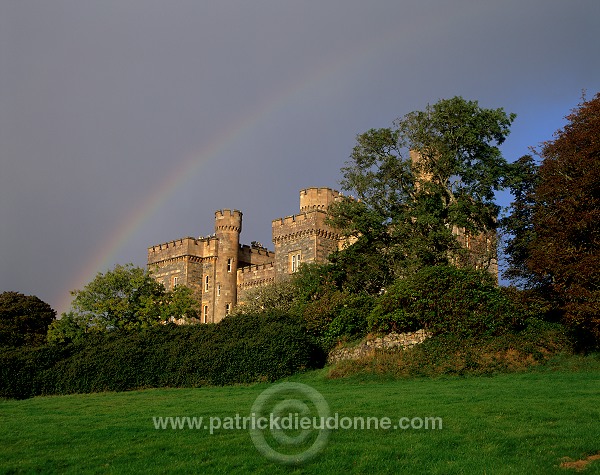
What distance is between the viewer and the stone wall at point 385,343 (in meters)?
28.9

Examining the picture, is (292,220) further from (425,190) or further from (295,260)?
(425,190)

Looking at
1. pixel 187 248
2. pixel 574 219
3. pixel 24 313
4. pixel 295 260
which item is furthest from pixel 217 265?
pixel 574 219

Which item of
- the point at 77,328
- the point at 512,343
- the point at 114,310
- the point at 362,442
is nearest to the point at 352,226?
the point at 512,343

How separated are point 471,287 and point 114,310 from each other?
24.1 meters

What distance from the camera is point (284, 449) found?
504 inches

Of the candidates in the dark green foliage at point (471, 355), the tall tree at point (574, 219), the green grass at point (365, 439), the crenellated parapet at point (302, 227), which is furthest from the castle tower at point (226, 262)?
the green grass at point (365, 439)

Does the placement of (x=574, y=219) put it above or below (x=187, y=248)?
below

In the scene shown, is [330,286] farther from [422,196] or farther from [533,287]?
[533,287]

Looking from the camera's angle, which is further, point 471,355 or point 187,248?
point 187,248

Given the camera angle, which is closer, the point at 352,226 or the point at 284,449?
the point at 284,449

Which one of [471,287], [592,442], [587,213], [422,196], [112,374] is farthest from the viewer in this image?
[422,196]

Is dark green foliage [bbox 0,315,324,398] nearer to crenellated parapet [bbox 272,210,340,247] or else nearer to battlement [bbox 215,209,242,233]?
crenellated parapet [bbox 272,210,340,247]

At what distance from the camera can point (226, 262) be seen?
220 feet

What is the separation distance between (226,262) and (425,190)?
108ft
